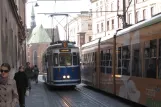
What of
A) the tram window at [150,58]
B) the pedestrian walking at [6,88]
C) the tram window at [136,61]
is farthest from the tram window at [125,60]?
the pedestrian walking at [6,88]

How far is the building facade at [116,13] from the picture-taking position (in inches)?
2165

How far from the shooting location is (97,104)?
53.7 feet

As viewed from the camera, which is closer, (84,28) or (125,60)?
(125,60)

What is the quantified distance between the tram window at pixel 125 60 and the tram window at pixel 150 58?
87.1 inches

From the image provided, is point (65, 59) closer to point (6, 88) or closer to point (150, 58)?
point (150, 58)

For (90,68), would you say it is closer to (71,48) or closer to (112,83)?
(71,48)

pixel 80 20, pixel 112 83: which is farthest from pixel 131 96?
pixel 80 20

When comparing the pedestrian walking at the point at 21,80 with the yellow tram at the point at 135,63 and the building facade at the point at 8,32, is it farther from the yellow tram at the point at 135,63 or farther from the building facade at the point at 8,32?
the yellow tram at the point at 135,63

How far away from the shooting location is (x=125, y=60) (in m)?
15.4

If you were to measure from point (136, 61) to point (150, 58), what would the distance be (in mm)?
1565

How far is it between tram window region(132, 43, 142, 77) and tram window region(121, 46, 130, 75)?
769mm

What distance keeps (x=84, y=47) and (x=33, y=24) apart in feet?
361

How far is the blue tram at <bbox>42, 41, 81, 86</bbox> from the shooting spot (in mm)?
24234

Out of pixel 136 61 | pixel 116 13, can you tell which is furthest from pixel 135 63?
pixel 116 13
